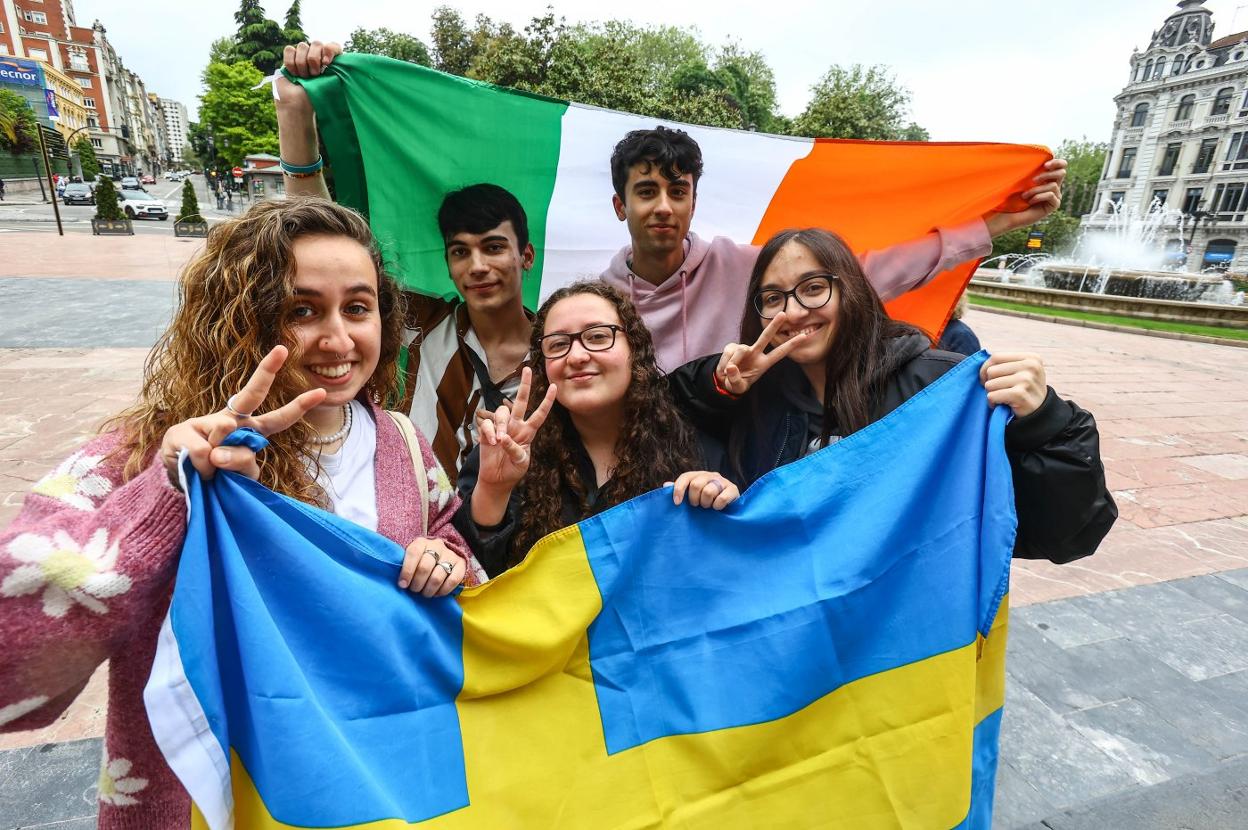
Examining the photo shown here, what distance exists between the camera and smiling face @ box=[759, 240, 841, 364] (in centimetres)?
169

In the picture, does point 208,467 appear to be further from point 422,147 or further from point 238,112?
point 238,112

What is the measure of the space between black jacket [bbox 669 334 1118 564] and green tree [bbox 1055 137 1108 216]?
62848 mm

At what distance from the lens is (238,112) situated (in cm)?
3650

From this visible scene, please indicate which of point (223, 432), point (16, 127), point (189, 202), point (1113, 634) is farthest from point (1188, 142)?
point (16, 127)

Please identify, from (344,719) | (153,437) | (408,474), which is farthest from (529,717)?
(153,437)

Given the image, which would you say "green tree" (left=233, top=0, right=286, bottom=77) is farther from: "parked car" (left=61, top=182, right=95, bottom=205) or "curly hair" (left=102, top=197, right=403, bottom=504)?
"curly hair" (left=102, top=197, right=403, bottom=504)

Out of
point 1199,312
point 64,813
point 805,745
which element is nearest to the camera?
point 805,745

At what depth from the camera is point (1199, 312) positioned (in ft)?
48.2

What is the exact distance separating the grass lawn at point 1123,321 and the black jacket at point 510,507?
13438 millimetres

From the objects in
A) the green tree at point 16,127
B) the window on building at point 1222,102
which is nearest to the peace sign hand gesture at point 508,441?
the green tree at point 16,127

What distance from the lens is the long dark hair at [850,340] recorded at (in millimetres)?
1624

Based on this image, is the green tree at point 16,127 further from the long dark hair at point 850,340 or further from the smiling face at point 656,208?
the long dark hair at point 850,340

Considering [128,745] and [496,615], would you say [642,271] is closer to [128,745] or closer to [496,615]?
[496,615]

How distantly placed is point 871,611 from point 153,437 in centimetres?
144
